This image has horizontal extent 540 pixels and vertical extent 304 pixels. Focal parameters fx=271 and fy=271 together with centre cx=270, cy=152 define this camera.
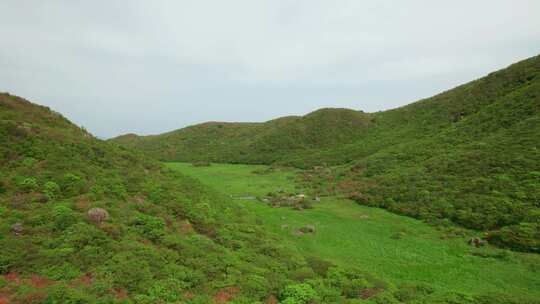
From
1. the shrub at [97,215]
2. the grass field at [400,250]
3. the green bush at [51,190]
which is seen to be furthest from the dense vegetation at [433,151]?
the green bush at [51,190]

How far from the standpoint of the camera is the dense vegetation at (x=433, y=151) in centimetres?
2119

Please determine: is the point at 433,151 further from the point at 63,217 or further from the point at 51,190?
the point at 51,190

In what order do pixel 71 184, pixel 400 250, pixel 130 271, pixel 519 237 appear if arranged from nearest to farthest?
1. pixel 130 271
2. pixel 71 184
3. pixel 519 237
4. pixel 400 250

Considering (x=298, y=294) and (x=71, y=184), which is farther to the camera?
(x=71, y=184)

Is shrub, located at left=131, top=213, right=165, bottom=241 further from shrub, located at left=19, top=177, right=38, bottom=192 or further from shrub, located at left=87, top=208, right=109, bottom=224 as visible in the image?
shrub, located at left=19, top=177, right=38, bottom=192

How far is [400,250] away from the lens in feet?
57.2

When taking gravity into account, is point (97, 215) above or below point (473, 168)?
above

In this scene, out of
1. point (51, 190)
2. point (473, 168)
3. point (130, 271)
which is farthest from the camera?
point (473, 168)

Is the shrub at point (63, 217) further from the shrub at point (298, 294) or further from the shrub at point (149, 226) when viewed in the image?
the shrub at point (298, 294)

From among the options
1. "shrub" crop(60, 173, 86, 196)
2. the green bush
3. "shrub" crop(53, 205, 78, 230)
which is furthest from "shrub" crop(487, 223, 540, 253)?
the green bush

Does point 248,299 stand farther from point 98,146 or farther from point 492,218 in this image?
point 492,218

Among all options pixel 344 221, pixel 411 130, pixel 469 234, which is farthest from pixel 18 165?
pixel 411 130

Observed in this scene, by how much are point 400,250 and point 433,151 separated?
23119 millimetres

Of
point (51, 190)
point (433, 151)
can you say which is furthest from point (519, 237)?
point (51, 190)
